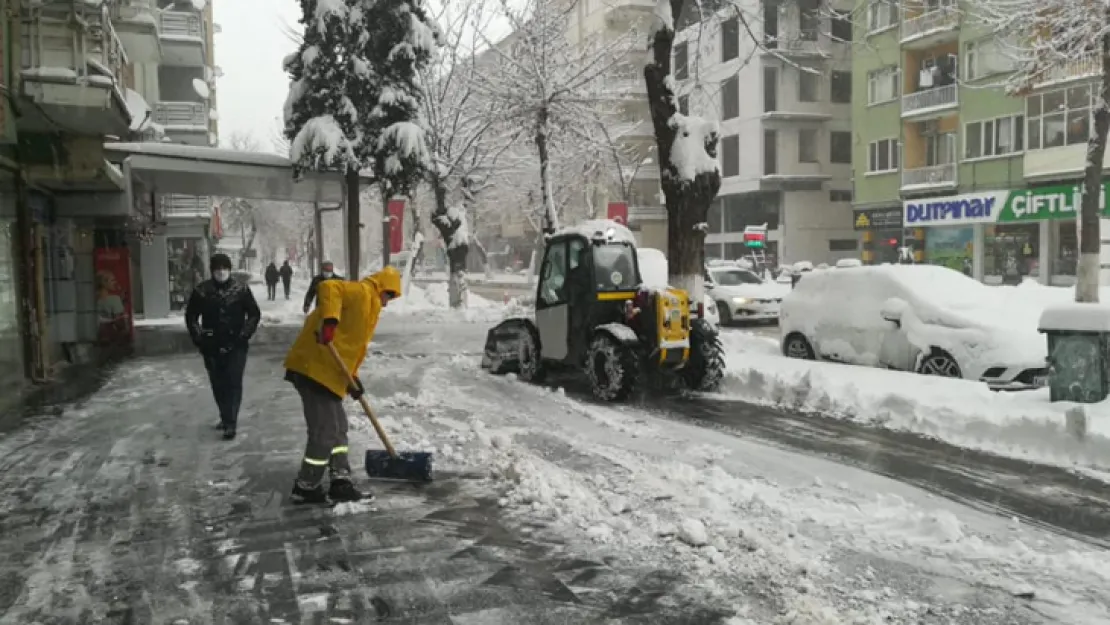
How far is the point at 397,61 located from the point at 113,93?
1104cm

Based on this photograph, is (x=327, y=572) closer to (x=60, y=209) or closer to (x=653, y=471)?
(x=653, y=471)

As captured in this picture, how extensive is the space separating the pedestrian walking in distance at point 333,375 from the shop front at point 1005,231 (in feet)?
92.2

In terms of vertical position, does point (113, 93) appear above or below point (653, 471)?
above

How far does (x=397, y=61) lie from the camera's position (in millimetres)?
21031

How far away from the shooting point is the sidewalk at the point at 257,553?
4.34 metres

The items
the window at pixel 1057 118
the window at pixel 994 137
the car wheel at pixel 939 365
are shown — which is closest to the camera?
the car wheel at pixel 939 365

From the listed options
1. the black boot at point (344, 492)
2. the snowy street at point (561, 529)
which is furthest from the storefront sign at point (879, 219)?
the black boot at point (344, 492)

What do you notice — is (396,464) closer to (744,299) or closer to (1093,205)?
(1093,205)

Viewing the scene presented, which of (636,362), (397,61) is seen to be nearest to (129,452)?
(636,362)

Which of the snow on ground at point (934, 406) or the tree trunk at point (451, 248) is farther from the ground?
the tree trunk at point (451, 248)

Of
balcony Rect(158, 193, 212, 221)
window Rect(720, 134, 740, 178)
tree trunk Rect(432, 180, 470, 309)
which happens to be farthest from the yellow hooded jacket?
window Rect(720, 134, 740, 178)

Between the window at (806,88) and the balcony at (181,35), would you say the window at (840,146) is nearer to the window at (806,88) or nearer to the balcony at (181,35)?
the window at (806,88)

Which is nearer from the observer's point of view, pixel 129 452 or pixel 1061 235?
pixel 129 452

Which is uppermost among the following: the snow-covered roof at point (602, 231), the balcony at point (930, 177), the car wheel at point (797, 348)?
the balcony at point (930, 177)
